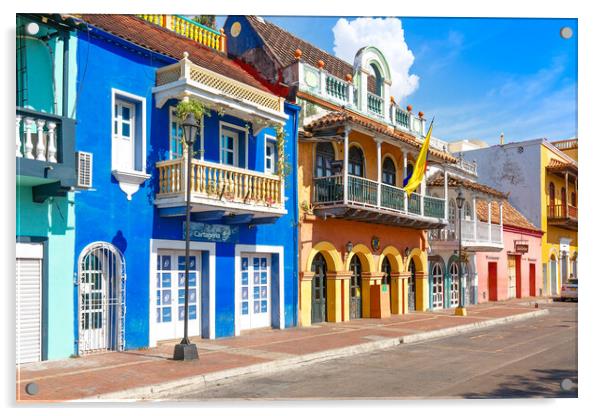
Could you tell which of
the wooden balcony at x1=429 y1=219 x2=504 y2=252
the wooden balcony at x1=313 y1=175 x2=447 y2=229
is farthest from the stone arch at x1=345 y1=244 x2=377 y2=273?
the wooden balcony at x1=429 y1=219 x2=504 y2=252

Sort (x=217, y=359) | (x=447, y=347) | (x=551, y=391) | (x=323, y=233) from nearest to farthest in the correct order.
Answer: (x=551, y=391), (x=217, y=359), (x=447, y=347), (x=323, y=233)

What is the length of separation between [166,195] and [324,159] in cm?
651

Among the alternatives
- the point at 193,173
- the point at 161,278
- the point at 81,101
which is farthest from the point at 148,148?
the point at 161,278

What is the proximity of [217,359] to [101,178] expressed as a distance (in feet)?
12.6

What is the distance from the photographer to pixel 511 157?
53.9 feet

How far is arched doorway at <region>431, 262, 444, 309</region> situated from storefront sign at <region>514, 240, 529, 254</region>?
15.2ft

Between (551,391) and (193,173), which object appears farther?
(193,173)

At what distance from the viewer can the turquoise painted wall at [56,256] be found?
34.2 feet

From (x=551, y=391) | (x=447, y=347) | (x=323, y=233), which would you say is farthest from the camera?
(x=323, y=233)

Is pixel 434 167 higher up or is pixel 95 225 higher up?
pixel 434 167

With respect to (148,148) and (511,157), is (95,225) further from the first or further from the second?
(511,157)

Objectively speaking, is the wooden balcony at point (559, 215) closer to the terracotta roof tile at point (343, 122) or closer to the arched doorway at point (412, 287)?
the terracotta roof tile at point (343, 122)

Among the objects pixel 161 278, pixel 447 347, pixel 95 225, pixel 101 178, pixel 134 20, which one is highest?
pixel 134 20

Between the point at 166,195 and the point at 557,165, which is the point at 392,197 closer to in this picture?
the point at 557,165
